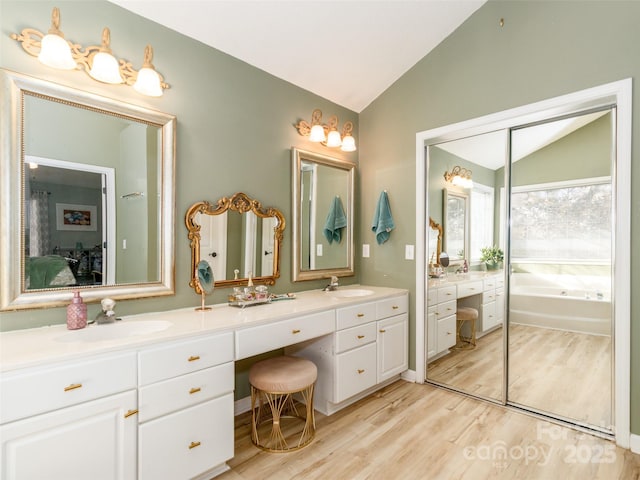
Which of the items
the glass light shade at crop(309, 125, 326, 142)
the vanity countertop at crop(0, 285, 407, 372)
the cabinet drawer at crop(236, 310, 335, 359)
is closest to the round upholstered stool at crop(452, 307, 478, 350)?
the vanity countertop at crop(0, 285, 407, 372)

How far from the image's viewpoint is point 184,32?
84.8 inches

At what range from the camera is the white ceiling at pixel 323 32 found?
A: 6.89 feet

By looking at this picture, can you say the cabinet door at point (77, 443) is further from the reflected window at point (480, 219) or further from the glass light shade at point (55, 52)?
the reflected window at point (480, 219)

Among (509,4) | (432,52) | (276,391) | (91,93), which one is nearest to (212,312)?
(276,391)

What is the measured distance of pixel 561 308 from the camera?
7.98ft

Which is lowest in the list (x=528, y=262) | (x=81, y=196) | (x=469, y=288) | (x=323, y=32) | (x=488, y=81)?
(x=469, y=288)

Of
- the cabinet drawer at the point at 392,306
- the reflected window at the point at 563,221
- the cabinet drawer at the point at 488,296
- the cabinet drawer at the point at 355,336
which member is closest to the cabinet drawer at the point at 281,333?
the cabinet drawer at the point at 355,336

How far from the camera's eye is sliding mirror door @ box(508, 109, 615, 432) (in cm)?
218

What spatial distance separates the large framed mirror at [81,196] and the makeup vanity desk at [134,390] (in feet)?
0.81

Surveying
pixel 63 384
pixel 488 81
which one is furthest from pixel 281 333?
pixel 488 81

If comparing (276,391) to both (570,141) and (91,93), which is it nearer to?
(91,93)

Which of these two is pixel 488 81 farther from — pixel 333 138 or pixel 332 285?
pixel 332 285

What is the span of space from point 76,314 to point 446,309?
2.72 metres

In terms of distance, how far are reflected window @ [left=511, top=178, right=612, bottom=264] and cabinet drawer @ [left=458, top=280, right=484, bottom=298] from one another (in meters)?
0.37
